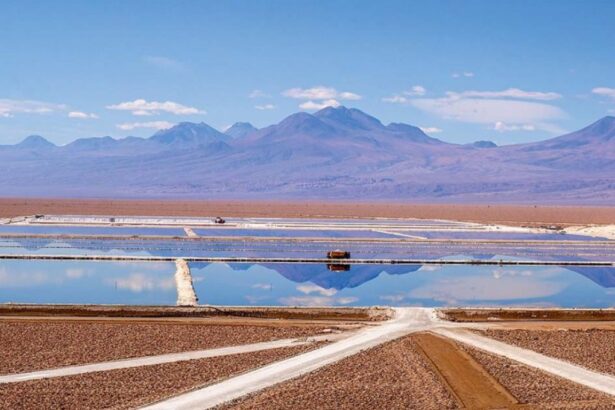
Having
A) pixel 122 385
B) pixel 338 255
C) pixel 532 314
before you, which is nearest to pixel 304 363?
pixel 122 385

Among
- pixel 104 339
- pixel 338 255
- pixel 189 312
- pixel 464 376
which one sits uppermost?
pixel 338 255

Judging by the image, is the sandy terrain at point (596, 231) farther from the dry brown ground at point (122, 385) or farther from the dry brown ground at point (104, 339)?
the dry brown ground at point (122, 385)

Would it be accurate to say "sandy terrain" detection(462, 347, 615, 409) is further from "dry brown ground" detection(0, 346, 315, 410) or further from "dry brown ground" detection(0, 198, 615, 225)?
"dry brown ground" detection(0, 198, 615, 225)

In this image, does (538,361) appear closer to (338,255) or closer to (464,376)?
(464,376)

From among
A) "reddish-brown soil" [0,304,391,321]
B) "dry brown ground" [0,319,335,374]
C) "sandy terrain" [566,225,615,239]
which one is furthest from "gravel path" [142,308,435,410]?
"sandy terrain" [566,225,615,239]

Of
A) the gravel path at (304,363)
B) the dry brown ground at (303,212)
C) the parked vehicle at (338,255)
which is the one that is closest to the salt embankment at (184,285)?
the gravel path at (304,363)

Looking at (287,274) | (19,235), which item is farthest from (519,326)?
(19,235)

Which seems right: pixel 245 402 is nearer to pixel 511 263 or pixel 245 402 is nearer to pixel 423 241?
pixel 511 263

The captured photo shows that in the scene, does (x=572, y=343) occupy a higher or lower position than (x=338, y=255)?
lower
